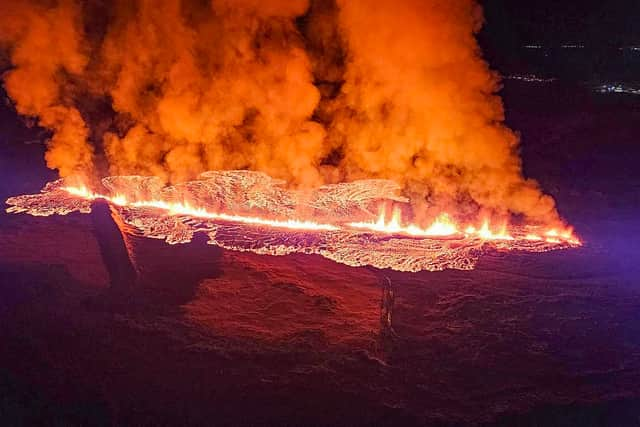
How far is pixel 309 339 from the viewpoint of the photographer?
6.29 m

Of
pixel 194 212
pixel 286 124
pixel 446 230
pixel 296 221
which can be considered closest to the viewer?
pixel 446 230

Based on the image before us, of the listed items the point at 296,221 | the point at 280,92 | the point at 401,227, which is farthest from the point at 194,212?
the point at 401,227

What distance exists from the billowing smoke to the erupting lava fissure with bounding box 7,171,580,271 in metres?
0.72

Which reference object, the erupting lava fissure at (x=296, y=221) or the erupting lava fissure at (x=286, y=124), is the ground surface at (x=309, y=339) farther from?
the erupting lava fissure at (x=286, y=124)

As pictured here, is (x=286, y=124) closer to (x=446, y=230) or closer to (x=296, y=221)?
(x=296, y=221)

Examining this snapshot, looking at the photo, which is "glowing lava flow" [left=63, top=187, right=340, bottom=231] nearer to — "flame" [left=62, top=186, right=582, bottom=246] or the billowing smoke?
"flame" [left=62, top=186, right=582, bottom=246]

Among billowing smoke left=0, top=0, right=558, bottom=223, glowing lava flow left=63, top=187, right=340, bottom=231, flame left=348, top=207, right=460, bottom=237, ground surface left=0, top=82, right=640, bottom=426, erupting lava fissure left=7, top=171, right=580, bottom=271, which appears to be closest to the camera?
ground surface left=0, top=82, right=640, bottom=426

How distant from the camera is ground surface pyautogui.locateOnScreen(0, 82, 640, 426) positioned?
5066 millimetres

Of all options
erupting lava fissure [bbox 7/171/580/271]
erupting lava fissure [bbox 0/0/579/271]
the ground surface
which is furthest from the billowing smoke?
the ground surface

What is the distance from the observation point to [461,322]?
664 cm

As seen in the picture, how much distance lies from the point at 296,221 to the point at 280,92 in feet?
11.0

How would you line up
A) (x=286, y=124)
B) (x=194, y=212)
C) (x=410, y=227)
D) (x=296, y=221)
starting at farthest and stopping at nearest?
1. (x=286, y=124)
2. (x=194, y=212)
3. (x=296, y=221)
4. (x=410, y=227)

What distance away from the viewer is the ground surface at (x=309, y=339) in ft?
16.6

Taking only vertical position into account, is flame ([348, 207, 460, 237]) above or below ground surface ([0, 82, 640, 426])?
above
